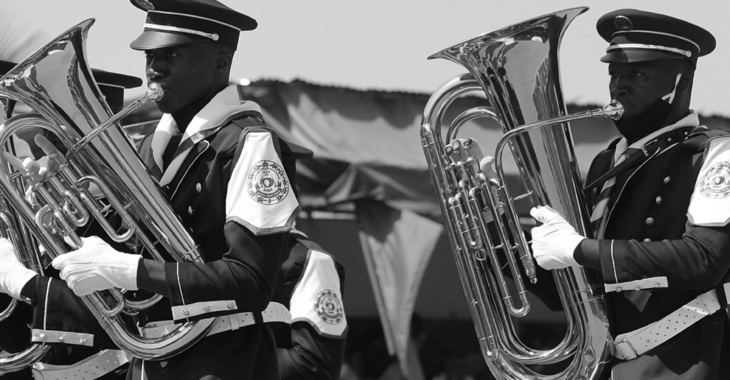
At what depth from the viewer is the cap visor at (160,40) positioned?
3744 millimetres

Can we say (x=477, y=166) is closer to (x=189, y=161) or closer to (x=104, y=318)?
(x=189, y=161)

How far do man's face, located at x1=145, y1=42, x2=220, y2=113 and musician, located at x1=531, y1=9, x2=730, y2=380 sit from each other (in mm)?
1272

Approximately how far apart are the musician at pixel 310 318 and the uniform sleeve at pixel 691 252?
2151 mm

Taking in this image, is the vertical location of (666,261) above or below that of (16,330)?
below

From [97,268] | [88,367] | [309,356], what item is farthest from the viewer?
[309,356]

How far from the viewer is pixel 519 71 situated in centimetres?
391

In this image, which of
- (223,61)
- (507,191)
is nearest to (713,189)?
(507,191)

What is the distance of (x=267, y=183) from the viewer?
351cm

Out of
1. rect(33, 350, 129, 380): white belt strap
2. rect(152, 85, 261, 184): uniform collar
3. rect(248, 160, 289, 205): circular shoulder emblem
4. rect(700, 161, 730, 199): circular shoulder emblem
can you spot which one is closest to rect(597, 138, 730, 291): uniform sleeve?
rect(700, 161, 730, 199): circular shoulder emblem

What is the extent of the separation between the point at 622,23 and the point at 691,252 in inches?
37.9

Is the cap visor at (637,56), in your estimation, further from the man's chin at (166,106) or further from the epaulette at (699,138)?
the man's chin at (166,106)

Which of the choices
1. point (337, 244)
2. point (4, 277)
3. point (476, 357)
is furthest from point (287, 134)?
point (4, 277)

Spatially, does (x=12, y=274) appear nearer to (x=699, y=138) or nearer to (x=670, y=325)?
(x=670, y=325)

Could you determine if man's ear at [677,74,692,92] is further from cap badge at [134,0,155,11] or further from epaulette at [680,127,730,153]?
cap badge at [134,0,155,11]
